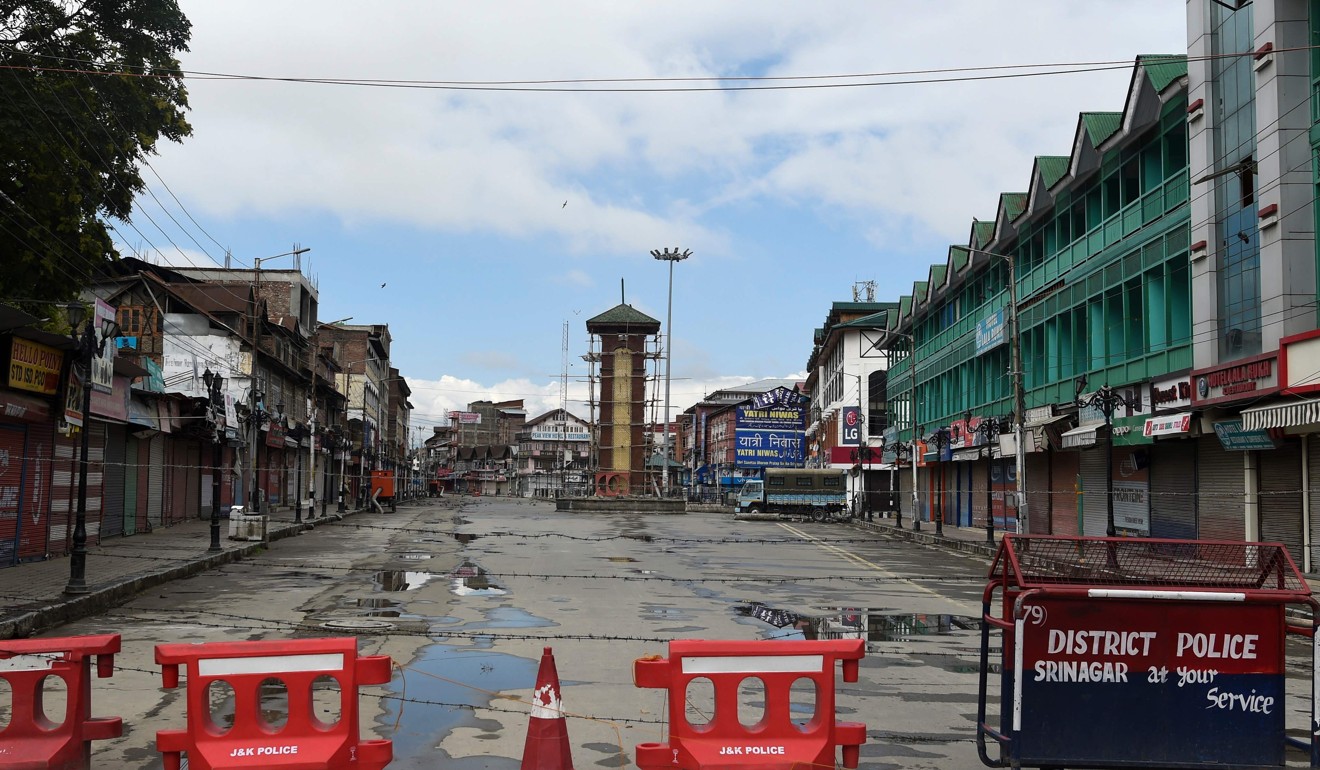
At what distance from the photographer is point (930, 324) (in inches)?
2469

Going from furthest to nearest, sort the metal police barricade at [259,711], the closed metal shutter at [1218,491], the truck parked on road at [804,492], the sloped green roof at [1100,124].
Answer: the truck parked on road at [804,492], the sloped green roof at [1100,124], the closed metal shutter at [1218,491], the metal police barricade at [259,711]

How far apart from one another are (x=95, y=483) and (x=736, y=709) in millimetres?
26804

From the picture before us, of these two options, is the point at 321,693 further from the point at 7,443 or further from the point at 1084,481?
the point at 1084,481

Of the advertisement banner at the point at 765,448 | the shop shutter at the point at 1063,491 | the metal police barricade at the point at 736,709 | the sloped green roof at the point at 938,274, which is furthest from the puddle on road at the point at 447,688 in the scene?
the advertisement banner at the point at 765,448

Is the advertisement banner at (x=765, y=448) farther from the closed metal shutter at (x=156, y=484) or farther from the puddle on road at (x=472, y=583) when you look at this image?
the puddle on road at (x=472, y=583)

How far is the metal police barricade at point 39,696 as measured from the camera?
22.1 ft

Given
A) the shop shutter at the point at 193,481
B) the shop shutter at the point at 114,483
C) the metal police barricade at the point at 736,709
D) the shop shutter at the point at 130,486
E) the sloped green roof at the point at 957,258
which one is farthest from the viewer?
the sloped green roof at the point at 957,258

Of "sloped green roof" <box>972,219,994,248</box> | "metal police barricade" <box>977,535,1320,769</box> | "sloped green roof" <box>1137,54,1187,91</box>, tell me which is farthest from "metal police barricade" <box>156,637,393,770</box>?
"sloped green roof" <box>972,219,994,248</box>

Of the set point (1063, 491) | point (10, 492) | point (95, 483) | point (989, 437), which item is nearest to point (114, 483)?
point (95, 483)

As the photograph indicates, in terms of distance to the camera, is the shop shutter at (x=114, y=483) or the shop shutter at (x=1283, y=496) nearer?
the shop shutter at (x=1283, y=496)

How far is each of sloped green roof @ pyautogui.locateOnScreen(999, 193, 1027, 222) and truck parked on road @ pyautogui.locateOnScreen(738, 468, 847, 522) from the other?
27061 millimetres

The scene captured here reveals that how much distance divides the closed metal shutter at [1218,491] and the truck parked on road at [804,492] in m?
39.8

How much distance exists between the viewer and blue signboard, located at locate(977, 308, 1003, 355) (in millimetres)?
43562

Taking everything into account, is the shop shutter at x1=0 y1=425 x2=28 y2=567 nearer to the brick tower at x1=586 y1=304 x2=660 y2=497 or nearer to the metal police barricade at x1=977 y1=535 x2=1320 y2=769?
the metal police barricade at x1=977 y1=535 x2=1320 y2=769
